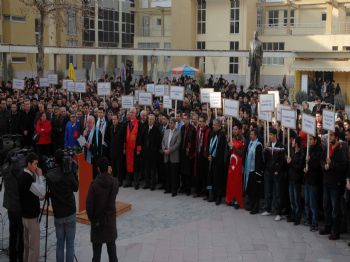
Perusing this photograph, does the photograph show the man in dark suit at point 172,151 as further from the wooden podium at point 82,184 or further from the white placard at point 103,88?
the white placard at point 103,88

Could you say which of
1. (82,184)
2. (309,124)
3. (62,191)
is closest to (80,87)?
(82,184)

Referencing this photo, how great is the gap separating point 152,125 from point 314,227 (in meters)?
4.61

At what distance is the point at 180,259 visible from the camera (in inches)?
328

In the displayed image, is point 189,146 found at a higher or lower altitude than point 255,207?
higher

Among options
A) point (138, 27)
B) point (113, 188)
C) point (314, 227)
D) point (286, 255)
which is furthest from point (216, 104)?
point (138, 27)

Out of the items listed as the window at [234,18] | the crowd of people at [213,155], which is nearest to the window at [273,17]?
the window at [234,18]

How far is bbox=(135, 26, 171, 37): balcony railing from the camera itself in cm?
5883

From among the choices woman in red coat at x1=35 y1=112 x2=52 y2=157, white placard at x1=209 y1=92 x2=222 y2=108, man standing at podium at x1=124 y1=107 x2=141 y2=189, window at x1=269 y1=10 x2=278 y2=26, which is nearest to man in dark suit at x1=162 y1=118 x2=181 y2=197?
man standing at podium at x1=124 y1=107 x2=141 y2=189

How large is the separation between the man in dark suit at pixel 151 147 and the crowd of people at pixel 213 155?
2cm

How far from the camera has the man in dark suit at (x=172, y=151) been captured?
12086 mm

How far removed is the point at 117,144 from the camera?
12836 millimetres

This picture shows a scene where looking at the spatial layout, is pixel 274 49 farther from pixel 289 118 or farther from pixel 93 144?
pixel 289 118

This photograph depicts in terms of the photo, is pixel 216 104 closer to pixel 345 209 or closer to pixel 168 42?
pixel 345 209

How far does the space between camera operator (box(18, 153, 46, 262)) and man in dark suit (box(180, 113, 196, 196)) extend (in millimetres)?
5065
